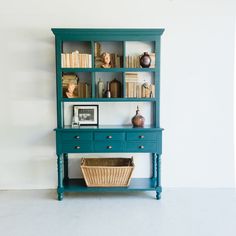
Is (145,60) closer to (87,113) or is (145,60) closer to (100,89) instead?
(100,89)

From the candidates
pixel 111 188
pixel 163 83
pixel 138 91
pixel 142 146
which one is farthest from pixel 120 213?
pixel 163 83

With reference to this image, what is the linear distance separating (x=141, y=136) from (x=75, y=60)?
46.3 inches

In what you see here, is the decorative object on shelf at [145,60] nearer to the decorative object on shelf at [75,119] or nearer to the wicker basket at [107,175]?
the decorative object on shelf at [75,119]

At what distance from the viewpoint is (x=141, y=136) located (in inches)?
118

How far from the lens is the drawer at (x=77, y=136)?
299cm

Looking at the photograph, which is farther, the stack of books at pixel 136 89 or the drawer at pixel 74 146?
the stack of books at pixel 136 89

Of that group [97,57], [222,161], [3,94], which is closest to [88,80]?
[97,57]

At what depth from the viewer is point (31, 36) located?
3244 mm

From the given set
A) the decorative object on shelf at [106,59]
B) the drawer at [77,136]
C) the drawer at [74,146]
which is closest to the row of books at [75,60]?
the decorative object on shelf at [106,59]

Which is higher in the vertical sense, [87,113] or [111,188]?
[87,113]

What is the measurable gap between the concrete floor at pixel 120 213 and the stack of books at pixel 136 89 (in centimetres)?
124

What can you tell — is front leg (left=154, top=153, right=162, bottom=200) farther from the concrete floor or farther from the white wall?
the white wall

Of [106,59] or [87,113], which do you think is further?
[87,113]

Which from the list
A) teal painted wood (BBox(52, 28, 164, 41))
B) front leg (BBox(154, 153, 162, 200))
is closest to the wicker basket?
front leg (BBox(154, 153, 162, 200))
